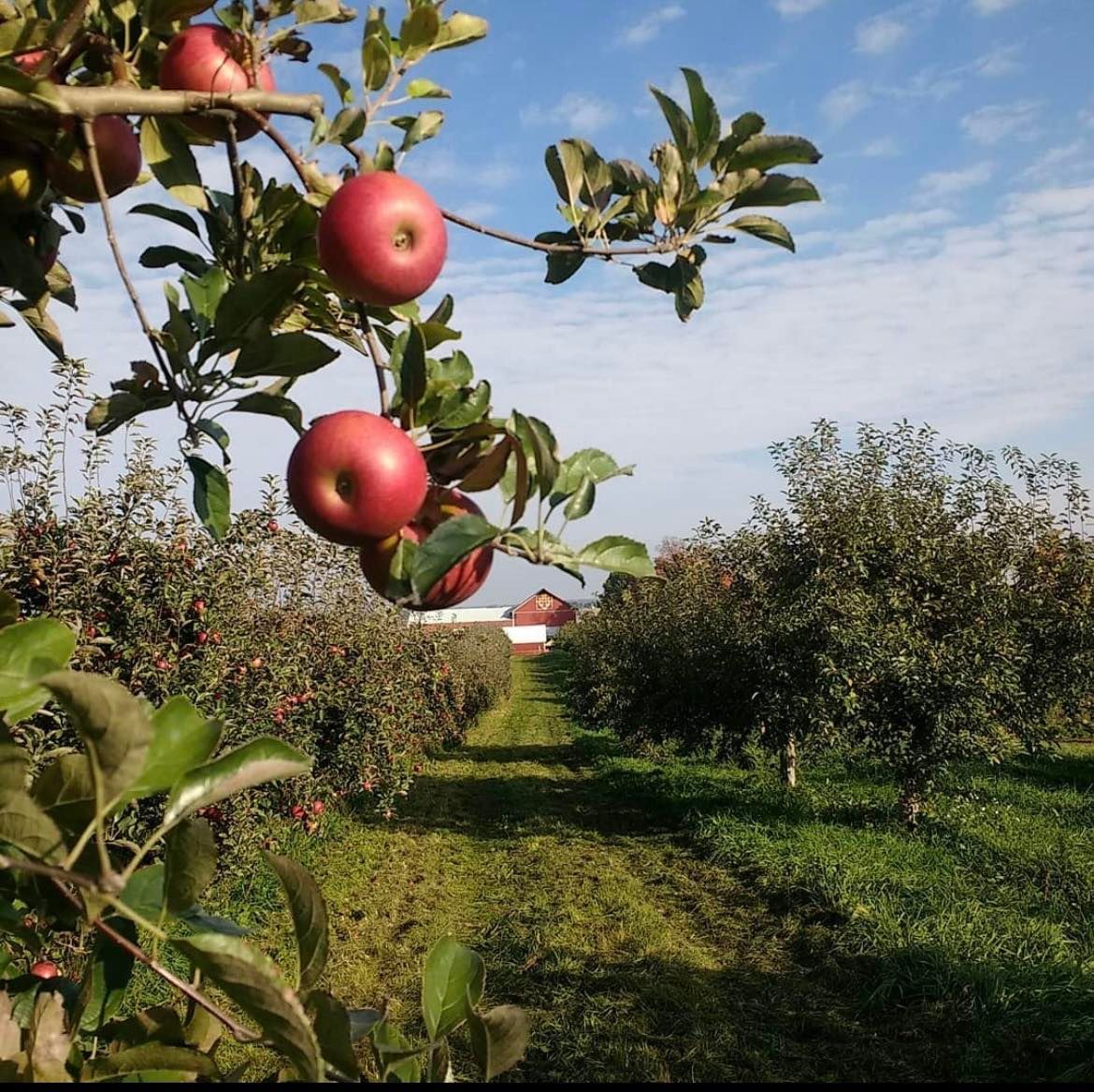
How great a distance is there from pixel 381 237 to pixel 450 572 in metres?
0.30

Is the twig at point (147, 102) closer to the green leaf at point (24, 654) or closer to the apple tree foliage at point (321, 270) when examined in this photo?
the apple tree foliage at point (321, 270)

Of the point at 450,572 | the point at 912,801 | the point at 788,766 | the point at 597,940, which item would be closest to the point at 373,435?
the point at 450,572

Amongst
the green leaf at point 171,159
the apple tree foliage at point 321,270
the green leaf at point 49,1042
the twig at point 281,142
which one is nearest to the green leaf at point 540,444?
the apple tree foliage at point 321,270

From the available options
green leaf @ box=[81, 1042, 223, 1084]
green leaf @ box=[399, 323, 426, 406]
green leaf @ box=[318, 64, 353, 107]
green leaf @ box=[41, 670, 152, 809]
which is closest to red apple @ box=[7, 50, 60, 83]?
green leaf @ box=[318, 64, 353, 107]

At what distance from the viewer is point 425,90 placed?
1.02 metres

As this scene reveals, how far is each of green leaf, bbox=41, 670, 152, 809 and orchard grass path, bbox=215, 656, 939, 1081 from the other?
4749 mm

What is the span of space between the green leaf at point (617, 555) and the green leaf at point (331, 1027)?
1.35 feet

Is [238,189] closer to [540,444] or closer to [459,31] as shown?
[459,31]

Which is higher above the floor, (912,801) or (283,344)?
(283,344)

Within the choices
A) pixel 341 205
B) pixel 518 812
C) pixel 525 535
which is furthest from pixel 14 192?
pixel 518 812

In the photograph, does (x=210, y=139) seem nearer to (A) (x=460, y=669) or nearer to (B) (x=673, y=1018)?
(B) (x=673, y=1018)

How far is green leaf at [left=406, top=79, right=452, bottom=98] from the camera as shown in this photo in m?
1.01

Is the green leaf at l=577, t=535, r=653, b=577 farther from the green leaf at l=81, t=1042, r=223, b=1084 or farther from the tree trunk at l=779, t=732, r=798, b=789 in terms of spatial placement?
the tree trunk at l=779, t=732, r=798, b=789

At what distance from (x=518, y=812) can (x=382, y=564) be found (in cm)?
1071
